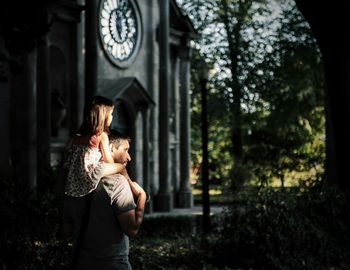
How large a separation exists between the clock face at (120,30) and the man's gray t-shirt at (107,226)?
19648 mm

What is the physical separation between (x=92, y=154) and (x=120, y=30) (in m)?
21.0

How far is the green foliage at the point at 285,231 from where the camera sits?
28.9ft

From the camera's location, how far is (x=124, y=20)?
82.2ft

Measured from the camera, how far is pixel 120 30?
2478 cm

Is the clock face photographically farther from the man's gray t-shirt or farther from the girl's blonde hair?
the man's gray t-shirt

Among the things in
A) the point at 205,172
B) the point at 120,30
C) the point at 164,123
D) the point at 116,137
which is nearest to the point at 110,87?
the point at 120,30

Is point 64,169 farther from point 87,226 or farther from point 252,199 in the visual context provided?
point 252,199

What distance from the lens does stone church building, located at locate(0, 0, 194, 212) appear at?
18.3 meters

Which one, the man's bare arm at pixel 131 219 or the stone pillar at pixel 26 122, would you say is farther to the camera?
the stone pillar at pixel 26 122

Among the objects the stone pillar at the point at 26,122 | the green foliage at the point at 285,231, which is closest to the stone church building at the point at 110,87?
the stone pillar at the point at 26,122

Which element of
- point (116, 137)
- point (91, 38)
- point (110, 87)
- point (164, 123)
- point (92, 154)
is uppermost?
point (91, 38)

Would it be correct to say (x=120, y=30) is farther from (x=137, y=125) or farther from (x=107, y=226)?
(x=107, y=226)

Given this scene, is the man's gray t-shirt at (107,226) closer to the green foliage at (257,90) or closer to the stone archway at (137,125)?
the stone archway at (137,125)

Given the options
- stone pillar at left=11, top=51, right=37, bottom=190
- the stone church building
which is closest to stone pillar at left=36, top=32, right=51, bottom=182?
the stone church building
